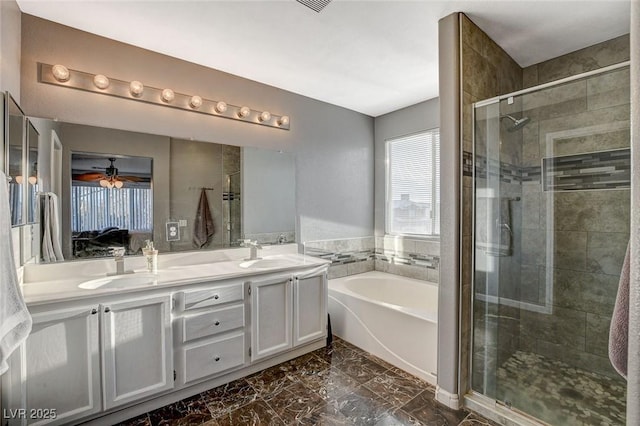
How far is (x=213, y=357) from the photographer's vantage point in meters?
2.16

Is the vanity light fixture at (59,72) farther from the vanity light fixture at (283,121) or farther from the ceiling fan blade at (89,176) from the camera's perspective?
the vanity light fixture at (283,121)

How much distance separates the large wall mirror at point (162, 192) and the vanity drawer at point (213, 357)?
833 millimetres

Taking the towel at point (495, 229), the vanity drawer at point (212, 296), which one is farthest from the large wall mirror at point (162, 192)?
the towel at point (495, 229)

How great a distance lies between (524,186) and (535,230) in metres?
0.34

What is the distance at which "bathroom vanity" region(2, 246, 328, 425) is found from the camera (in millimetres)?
1615

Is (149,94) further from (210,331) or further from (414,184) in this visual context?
(414,184)

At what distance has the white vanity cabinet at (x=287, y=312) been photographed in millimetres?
2367

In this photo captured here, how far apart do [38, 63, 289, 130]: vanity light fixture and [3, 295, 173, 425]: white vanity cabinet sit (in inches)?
60.4

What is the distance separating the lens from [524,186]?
7.31 ft

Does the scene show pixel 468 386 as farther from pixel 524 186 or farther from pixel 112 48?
pixel 112 48

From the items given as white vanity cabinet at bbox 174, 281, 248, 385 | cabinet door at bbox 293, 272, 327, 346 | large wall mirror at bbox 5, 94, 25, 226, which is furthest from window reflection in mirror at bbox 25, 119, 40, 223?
cabinet door at bbox 293, 272, 327, 346

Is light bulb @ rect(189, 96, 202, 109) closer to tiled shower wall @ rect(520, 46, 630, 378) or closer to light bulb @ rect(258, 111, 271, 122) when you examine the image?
light bulb @ rect(258, 111, 271, 122)

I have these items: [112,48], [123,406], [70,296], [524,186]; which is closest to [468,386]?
[524,186]

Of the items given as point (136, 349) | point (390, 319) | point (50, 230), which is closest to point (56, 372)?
point (136, 349)
